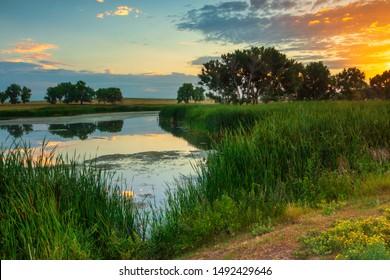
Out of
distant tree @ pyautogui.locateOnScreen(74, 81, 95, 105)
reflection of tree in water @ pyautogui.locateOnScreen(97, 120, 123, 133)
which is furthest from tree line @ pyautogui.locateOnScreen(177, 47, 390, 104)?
distant tree @ pyautogui.locateOnScreen(74, 81, 95, 105)

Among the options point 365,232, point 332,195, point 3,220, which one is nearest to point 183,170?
point 332,195

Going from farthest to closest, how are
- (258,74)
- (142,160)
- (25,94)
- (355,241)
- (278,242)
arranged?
(25,94), (258,74), (142,160), (278,242), (355,241)

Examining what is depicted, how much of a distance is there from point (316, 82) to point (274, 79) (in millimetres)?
11322

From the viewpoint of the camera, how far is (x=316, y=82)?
214 ft

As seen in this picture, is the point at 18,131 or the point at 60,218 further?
the point at 18,131

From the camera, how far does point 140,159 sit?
20000mm

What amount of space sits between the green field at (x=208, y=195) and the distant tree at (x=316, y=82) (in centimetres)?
5322

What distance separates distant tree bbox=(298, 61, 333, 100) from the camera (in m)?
63.9

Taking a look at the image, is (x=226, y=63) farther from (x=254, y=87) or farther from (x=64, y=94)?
(x=64, y=94)

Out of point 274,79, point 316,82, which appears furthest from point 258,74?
point 316,82

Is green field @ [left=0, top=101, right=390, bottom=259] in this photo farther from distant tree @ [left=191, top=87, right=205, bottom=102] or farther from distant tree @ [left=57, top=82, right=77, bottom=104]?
distant tree @ [left=191, top=87, right=205, bottom=102]

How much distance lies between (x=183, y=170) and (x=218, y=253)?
1006cm

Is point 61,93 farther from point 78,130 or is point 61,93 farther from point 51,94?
point 78,130

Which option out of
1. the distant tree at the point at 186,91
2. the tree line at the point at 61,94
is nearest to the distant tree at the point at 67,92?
the tree line at the point at 61,94
